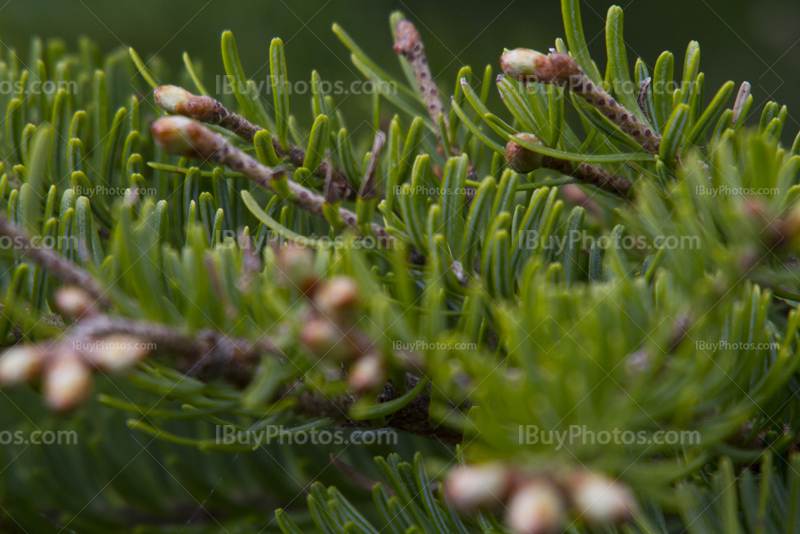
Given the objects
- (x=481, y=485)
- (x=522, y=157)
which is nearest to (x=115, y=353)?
(x=481, y=485)

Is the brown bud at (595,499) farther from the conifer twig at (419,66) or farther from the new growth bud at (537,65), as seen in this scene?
the conifer twig at (419,66)

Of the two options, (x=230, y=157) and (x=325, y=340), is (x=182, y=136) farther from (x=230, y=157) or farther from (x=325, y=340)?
(x=325, y=340)

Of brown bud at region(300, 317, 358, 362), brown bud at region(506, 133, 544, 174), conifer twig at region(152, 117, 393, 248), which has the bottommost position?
brown bud at region(300, 317, 358, 362)

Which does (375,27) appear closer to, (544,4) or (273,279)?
(544,4)

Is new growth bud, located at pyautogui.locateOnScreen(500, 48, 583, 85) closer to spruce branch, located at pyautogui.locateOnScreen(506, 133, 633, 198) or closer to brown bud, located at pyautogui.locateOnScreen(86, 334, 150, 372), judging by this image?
spruce branch, located at pyautogui.locateOnScreen(506, 133, 633, 198)

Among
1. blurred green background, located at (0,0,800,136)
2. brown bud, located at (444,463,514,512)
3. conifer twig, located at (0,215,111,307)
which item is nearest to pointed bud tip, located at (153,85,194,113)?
conifer twig, located at (0,215,111,307)

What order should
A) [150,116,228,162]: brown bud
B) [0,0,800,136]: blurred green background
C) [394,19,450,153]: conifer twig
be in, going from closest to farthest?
1. [150,116,228,162]: brown bud
2. [394,19,450,153]: conifer twig
3. [0,0,800,136]: blurred green background
